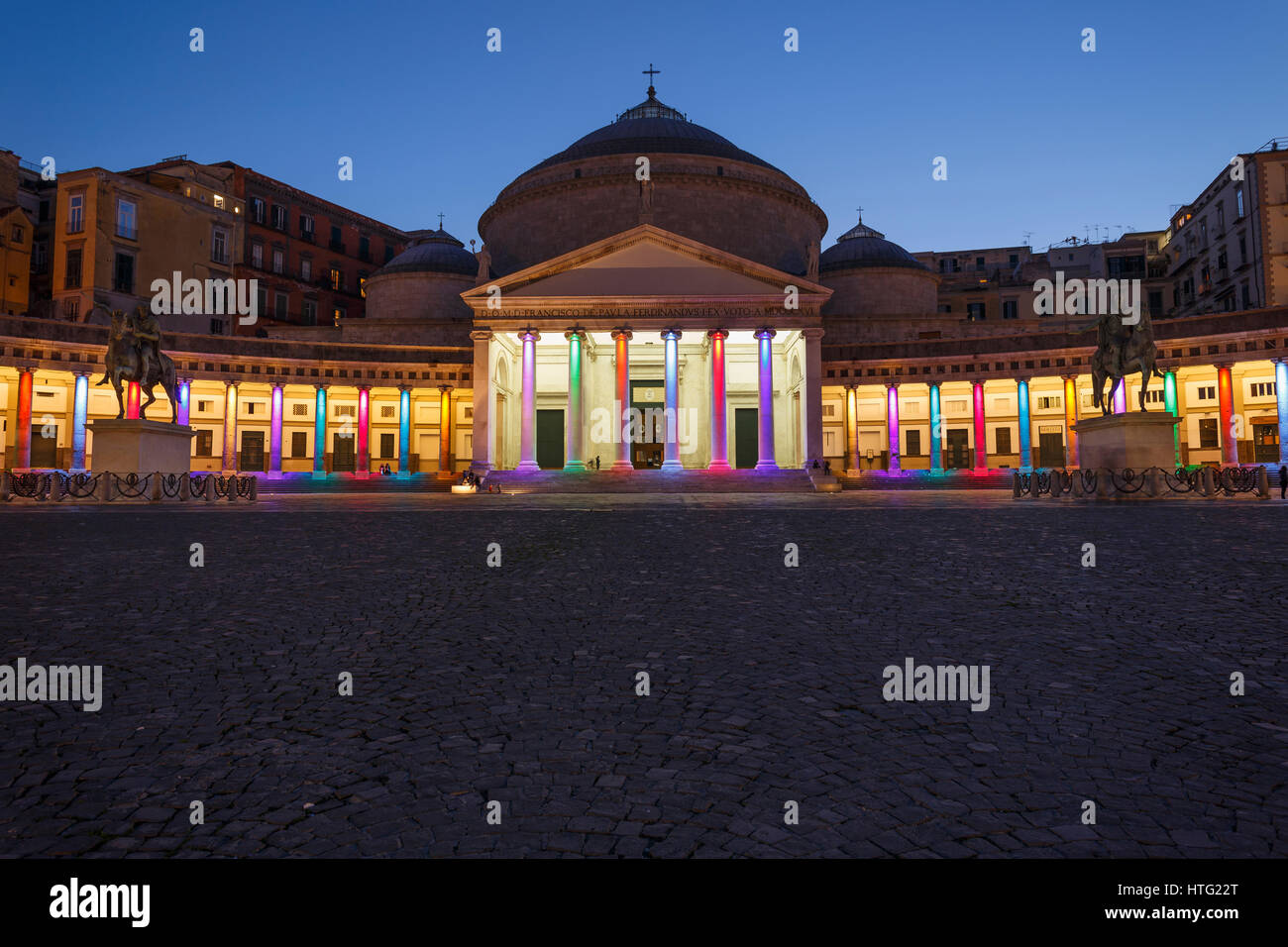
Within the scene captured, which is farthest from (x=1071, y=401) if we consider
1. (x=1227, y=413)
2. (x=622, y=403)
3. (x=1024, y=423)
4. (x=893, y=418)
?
(x=622, y=403)

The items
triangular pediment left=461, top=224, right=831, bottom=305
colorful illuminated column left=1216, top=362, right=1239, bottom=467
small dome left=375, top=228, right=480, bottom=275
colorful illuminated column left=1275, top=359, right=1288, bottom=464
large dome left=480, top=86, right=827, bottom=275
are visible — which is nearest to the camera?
colorful illuminated column left=1275, top=359, right=1288, bottom=464

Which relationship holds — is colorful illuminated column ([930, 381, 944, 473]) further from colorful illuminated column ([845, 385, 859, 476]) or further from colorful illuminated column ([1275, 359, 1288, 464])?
colorful illuminated column ([1275, 359, 1288, 464])

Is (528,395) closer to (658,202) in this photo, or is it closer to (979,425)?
(658,202)

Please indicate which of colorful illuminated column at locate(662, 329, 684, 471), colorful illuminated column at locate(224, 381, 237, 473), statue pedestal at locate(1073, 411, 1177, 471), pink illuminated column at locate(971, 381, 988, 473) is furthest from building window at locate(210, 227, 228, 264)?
statue pedestal at locate(1073, 411, 1177, 471)

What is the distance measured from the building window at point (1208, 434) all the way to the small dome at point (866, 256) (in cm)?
2016

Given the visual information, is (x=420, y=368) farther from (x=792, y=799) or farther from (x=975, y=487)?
(x=792, y=799)

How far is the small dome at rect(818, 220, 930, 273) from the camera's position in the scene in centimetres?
5662

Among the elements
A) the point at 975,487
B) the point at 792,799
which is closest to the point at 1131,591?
the point at 792,799

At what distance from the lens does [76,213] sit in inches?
1817

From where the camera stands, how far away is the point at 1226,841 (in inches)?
94.8

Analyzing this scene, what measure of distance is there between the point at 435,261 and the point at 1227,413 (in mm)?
49039

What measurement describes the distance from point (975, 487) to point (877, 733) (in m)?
35.7

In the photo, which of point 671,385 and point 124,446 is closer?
point 124,446

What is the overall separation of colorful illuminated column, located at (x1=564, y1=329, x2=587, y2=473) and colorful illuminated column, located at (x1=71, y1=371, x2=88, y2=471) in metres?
24.7
